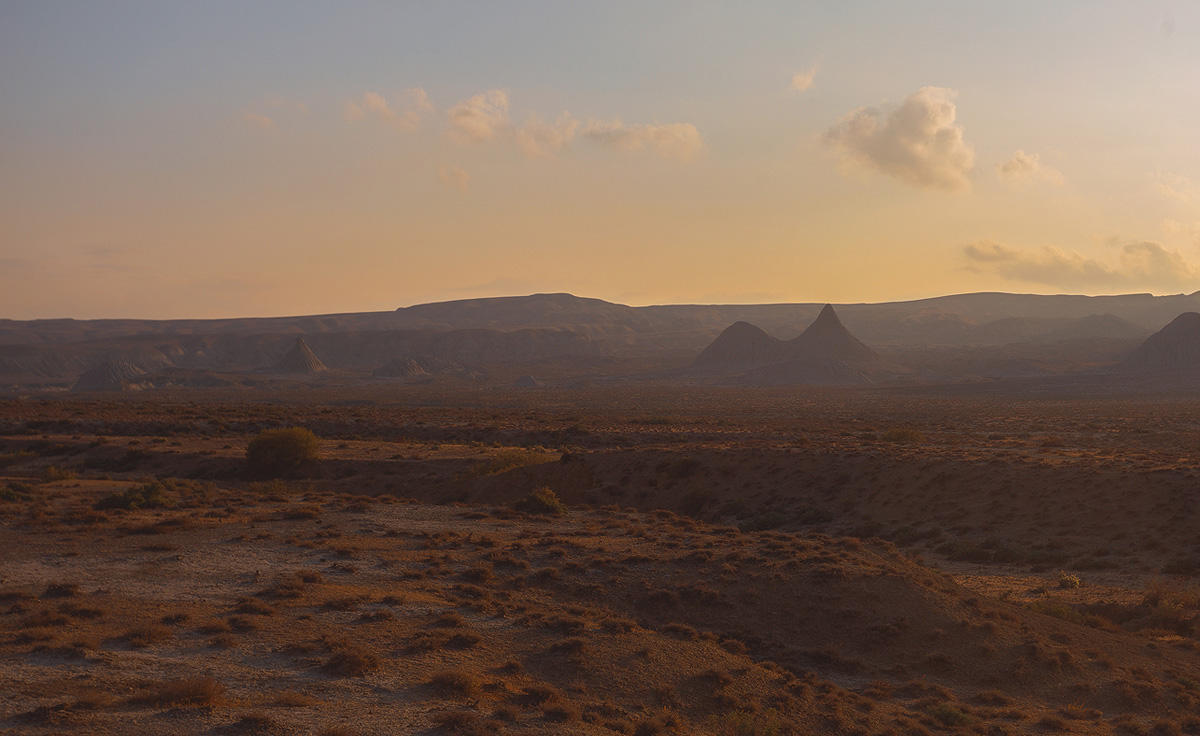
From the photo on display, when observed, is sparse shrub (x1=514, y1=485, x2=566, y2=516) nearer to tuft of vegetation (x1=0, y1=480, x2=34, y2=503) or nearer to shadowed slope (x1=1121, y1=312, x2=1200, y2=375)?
tuft of vegetation (x1=0, y1=480, x2=34, y2=503)

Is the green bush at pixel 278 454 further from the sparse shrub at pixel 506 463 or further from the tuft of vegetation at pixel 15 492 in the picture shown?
the tuft of vegetation at pixel 15 492

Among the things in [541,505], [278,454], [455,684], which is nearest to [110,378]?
[278,454]

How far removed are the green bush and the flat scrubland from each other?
1911 millimetres

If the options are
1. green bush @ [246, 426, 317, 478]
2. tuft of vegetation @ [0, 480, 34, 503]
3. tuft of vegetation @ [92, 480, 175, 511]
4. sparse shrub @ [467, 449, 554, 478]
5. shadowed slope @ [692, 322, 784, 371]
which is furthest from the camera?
shadowed slope @ [692, 322, 784, 371]

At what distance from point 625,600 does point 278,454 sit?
2505cm

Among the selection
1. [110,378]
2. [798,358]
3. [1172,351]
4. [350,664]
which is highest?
[1172,351]

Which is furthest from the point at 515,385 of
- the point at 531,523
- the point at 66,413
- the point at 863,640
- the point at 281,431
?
the point at 863,640

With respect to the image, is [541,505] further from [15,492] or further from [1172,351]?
[1172,351]

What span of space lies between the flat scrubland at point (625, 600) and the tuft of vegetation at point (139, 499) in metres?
0.09

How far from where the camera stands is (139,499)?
2262 cm

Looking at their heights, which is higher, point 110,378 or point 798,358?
point 798,358

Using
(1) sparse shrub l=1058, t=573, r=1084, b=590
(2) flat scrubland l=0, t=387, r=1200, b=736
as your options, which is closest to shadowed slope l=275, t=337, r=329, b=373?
(2) flat scrubland l=0, t=387, r=1200, b=736

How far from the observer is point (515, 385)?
142625mm

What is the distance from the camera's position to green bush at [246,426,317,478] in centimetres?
3681
